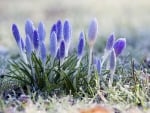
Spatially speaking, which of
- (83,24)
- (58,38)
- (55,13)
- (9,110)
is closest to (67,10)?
(55,13)

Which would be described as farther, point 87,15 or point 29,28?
point 87,15

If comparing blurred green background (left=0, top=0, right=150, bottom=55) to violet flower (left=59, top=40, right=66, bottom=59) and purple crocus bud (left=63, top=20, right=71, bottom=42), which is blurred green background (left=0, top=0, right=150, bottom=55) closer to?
purple crocus bud (left=63, top=20, right=71, bottom=42)

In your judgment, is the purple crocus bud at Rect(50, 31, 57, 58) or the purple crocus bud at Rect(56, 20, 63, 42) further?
the purple crocus bud at Rect(56, 20, 63, 42)

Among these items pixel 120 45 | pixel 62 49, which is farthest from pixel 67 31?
pixel 120 45

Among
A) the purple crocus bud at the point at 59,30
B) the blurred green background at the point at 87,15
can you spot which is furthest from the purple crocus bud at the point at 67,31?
the blurred green background at the point at 87,15

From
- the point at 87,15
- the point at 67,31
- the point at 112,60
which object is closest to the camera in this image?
the point at 112,60

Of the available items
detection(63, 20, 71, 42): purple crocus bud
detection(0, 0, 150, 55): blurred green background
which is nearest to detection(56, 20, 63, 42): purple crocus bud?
detection(63, 20, 71, 42): purple crocus bud

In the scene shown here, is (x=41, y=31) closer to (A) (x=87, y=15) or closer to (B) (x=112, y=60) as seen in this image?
(B) (x=112, y=60)

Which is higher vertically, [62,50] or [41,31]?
[41,31]

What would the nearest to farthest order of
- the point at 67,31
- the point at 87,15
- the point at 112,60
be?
the point at 112,60
the point at 67,31
the point at 87,15
